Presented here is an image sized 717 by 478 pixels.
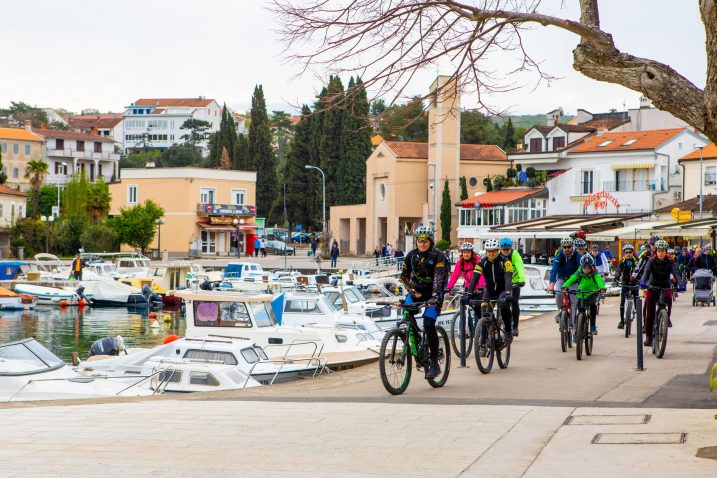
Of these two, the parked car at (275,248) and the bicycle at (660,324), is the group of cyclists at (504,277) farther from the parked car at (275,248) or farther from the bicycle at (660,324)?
the parked car at (275,248)

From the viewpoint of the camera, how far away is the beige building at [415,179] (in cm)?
8956

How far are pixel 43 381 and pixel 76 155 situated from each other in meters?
132

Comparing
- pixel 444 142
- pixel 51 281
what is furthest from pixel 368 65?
pixel 444 142

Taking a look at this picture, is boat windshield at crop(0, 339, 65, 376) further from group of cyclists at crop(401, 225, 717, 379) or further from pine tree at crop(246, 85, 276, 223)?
pine tree at crop(246, 85, 276, 223)

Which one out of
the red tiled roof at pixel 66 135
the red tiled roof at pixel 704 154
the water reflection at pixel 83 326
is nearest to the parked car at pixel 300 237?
the red tiled roof at pixel 66 135

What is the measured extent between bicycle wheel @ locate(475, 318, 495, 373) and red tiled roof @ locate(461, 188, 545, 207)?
61300 millimetres

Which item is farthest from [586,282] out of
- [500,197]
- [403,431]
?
[500,197]

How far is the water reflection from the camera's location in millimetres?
40125

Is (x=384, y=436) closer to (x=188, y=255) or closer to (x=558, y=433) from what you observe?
(x=558, y=433)

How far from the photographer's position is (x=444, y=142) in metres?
89.4

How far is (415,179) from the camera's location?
92.2m

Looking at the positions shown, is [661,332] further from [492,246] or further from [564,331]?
[492,246]

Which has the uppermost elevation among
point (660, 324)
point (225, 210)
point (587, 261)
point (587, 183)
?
point (587, 183)

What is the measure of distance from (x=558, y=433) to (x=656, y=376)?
227 inches
